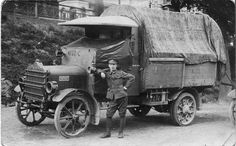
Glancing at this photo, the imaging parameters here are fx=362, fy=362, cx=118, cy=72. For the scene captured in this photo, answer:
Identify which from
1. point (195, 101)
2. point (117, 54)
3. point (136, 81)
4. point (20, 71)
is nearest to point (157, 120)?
point (195, 101)

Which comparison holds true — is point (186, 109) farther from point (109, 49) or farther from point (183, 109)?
point (109, 49)

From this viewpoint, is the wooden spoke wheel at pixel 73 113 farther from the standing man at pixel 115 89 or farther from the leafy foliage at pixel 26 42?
the leafy foliage at pixel 26 42

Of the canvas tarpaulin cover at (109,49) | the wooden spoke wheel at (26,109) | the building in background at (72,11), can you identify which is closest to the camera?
the canvas tarpaulin cover at (109,49)

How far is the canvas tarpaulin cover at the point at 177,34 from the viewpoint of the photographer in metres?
8.65

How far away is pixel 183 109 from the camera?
9.35 meters

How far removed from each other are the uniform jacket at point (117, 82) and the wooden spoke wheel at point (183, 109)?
6.41 feet

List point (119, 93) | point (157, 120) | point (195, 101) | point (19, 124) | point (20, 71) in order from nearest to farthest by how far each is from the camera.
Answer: point (119, 93) → point (19, 124) → point (195, 101) → point (157, 120) → point (20, 71)

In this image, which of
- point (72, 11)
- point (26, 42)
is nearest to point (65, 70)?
point (26, 42)

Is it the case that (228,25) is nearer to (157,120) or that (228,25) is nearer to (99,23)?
(157,120)

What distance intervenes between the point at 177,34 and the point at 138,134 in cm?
285

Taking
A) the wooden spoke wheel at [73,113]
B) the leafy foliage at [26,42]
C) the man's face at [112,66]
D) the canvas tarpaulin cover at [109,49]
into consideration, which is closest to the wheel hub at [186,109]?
the canvas tarpaulin cover at [109,49]

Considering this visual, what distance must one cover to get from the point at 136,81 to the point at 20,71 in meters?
5.89

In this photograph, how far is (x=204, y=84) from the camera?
971 cm

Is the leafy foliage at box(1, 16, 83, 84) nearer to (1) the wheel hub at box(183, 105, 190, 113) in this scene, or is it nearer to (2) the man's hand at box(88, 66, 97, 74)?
(2) the man's hand at box(88, 66, 97, 74)
